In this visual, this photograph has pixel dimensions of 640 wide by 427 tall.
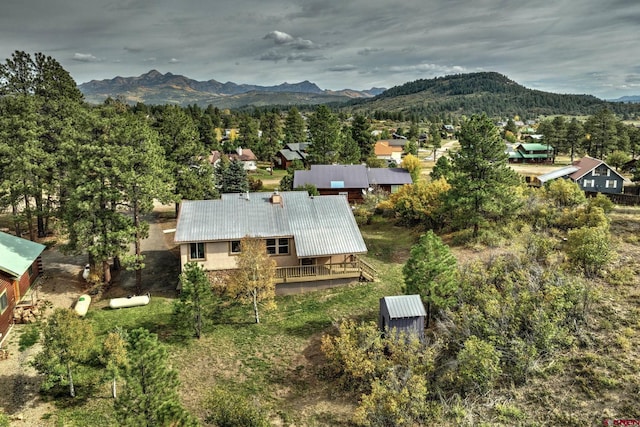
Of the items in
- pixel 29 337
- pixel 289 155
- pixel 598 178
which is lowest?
pixel 29 337

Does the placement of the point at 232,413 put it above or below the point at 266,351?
above

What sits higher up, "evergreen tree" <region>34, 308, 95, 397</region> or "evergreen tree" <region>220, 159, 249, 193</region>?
"evergreen tree" <region>220, 159, 249, 193</region>

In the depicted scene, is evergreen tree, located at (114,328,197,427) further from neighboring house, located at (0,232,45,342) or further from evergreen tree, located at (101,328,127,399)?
neighboring house, located at (0,232,45,342)

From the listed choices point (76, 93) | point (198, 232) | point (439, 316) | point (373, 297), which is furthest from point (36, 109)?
point (439, 316)

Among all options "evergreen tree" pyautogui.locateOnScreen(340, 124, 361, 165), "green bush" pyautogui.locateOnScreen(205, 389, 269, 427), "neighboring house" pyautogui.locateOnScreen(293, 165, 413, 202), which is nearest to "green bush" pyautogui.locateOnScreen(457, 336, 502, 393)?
"green bush" pyautogui.locateOnScreen(205, 389, 269, 427)

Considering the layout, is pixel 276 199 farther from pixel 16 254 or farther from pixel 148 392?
pixel 148 392

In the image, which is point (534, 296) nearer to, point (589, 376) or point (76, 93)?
point (589, 376)

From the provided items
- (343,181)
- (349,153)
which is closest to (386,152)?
(349,153)
